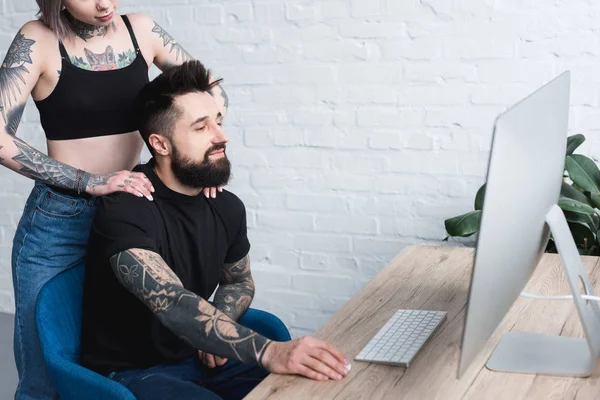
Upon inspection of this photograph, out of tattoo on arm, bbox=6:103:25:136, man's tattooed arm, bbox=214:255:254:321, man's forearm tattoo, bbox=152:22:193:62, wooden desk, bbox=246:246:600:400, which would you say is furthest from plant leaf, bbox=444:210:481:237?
tattoo on arm, bbox=6:103:25:136

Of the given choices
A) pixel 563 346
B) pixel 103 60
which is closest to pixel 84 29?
pixel 103 60

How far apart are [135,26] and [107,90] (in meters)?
0.23

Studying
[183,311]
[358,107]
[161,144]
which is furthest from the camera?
[358,107]

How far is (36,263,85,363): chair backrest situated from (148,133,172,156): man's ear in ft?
1.06

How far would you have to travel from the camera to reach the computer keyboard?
1.52 meters

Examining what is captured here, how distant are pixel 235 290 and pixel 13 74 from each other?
730 mm

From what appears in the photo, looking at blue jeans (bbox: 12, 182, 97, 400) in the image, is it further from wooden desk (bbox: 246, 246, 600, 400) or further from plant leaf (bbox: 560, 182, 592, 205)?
plant leaf (bbox: 560, 182, 592, 205)

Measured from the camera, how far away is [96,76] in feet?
6.62

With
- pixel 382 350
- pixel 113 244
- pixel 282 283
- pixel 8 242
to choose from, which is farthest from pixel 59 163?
pixel 8 242

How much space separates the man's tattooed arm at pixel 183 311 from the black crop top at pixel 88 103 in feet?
1.54

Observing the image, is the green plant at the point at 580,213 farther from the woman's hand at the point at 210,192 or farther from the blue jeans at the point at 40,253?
the blue jeans at the point at 40,253

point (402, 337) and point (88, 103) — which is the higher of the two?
point (88, 103)

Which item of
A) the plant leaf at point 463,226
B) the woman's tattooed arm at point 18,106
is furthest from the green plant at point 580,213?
the woman's tattooed arm at point 18,106

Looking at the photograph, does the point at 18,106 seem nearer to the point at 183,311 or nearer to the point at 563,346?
the point at 183,311
